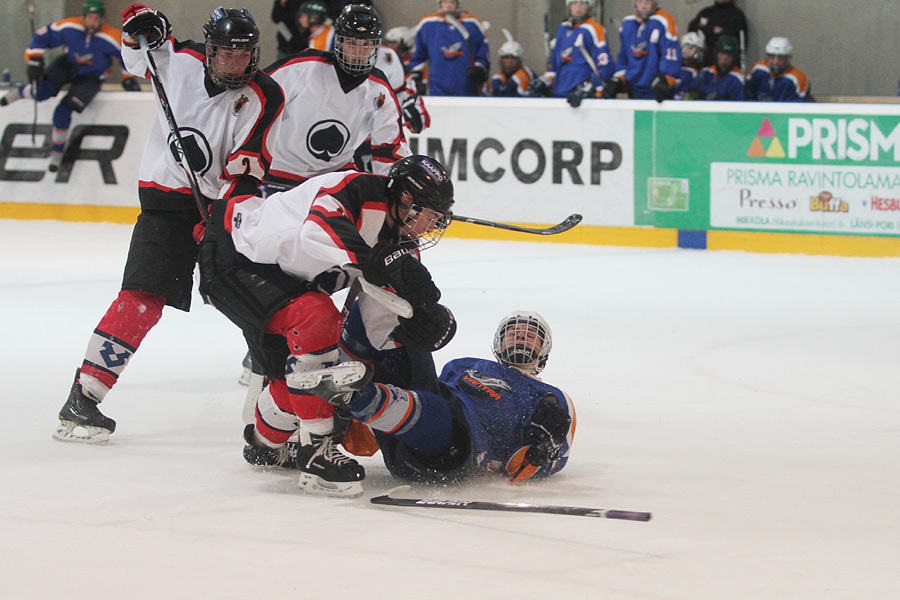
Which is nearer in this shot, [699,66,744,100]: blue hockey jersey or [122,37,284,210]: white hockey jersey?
[122,37,284,210]: white hockey jersey

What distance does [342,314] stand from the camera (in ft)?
10.9

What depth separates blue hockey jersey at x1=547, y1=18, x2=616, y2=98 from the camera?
31.1ft

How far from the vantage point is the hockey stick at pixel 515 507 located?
294cm

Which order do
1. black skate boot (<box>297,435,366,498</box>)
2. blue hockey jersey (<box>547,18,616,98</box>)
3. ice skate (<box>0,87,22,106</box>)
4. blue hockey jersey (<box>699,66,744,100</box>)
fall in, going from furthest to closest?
ice skate (<box>0,87,22,106</box>), blue hockey jersey (<box>699,66,744,100</box>), blue hockey jersey (<box>547,18,616,98</box>), black skate boot (<box>297,435,366,498</box>)

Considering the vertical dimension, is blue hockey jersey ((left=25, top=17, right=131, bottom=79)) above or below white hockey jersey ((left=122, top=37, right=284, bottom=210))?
above

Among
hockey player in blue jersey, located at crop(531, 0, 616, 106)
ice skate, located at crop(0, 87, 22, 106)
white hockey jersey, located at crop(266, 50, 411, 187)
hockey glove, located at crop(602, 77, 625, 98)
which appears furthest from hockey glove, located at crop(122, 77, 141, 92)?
white hockey jersey, located at crop(266, 50, 411, 187)

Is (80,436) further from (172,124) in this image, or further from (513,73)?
(513,73)

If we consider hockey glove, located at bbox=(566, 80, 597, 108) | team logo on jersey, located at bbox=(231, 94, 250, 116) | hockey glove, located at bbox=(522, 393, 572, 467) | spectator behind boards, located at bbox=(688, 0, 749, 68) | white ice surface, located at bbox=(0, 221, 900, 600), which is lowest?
white ice surface, located at bbox=(0, 221, 900, 600)

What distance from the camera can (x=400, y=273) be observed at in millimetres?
2965

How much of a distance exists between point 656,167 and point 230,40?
5.33m

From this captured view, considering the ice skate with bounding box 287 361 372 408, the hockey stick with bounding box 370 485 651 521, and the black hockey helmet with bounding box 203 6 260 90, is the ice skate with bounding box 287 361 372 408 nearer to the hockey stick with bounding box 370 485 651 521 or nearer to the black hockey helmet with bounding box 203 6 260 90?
the hockey stick with bounding box 370 485 651 521

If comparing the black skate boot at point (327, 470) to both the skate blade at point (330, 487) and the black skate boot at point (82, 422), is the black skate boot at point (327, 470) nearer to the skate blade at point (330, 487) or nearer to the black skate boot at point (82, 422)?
the skate blade at point (330, 487)

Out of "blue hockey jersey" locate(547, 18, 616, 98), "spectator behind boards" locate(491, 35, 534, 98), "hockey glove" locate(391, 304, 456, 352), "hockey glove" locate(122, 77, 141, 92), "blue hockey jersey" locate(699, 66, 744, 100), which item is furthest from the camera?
"spectator behind boards" locate(491, 35, 534, 98)

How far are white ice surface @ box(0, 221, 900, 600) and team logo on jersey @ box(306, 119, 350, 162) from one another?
0.94 meters
